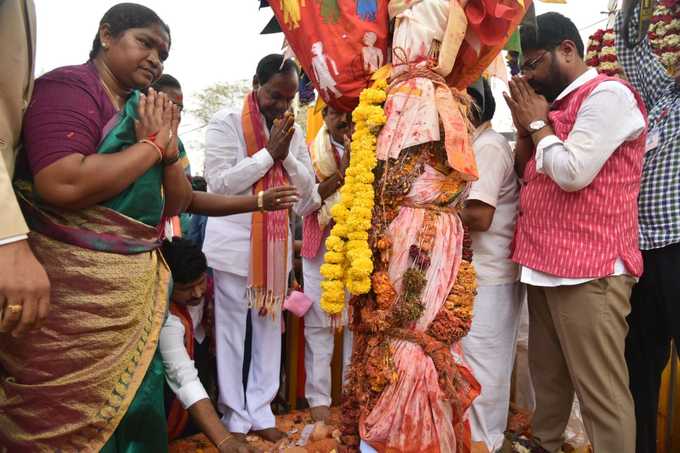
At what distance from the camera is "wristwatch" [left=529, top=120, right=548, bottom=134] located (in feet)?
9.17

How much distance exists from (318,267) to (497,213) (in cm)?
141

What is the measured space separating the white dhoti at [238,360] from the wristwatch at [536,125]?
6.35ft

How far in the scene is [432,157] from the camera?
2.29 metres

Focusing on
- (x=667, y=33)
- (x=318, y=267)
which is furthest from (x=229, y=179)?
(x=667, y=33)

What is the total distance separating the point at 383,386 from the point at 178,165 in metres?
1.24

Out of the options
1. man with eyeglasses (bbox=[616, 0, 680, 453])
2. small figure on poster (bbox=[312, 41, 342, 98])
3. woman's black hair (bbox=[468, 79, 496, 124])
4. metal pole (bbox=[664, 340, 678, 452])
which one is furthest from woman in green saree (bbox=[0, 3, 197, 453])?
metal pole (bbox=[664, 340, 678, 452])

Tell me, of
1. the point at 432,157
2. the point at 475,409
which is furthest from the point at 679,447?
the point at 432,157

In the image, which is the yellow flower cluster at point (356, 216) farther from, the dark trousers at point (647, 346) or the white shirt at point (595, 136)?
the dark trousers at point (647, 346)

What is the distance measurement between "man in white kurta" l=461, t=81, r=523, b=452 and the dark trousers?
0.65m

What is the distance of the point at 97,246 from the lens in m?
2.05

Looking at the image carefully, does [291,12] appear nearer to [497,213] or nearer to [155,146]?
[155,146]

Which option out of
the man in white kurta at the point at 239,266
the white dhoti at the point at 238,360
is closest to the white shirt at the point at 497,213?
the man in white kurta at the point at 239,266

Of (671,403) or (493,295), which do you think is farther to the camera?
(671,403)

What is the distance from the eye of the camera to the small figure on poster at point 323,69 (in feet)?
7.66
